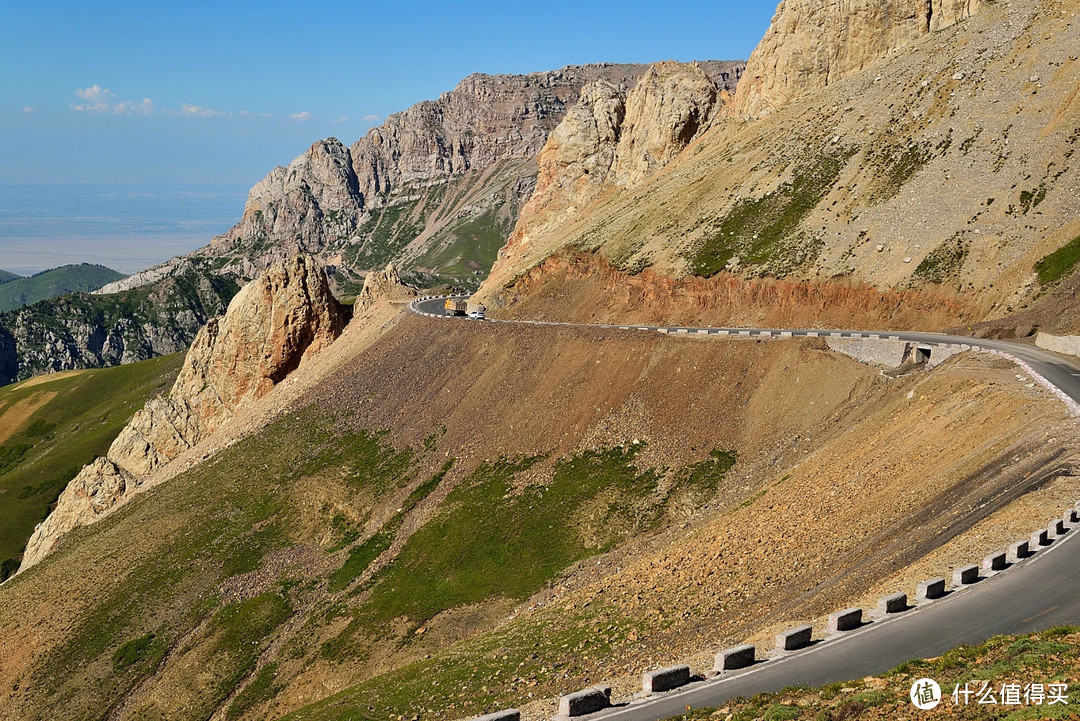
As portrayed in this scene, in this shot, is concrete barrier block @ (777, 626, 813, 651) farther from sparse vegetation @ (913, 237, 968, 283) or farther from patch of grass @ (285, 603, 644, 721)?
sparse vegetation @ (913, 237, 968, 283)

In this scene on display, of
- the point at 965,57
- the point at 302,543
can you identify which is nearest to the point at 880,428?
the point at 302,543

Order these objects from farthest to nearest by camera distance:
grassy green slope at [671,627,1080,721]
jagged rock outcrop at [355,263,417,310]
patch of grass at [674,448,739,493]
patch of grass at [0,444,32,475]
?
patch of grass at [0,444,32,475], jagged rock outcrop at [355,263,417,310], patch of grass at [674,448,739,493], grassy green slope at [671,627,1080,721]

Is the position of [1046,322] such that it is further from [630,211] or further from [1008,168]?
[630,211]

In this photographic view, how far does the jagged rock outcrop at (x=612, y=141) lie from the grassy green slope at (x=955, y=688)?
84.0m

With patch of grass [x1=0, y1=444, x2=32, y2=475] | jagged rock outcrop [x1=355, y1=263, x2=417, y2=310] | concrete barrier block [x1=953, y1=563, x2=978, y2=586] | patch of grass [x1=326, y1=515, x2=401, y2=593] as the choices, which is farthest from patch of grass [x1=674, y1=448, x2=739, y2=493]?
patch of grass [x1=0, y1=444, x2=32, y2=475]

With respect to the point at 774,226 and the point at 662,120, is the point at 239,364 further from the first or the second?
the point at 662,120

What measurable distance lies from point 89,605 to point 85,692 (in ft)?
28.4

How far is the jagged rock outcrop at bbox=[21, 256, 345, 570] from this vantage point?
9100 centimetres

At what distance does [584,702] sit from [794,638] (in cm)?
590

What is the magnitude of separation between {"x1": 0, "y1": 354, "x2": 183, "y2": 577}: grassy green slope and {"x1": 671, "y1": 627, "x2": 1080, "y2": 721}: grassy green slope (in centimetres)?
10527

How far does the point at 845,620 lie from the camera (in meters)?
21.0

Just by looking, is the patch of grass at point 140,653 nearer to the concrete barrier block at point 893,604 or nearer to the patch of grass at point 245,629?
the patch of grass at point 245,629

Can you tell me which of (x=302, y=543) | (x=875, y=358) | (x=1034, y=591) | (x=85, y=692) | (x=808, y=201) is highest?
(x=808, y=201)

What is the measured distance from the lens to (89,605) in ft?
192
